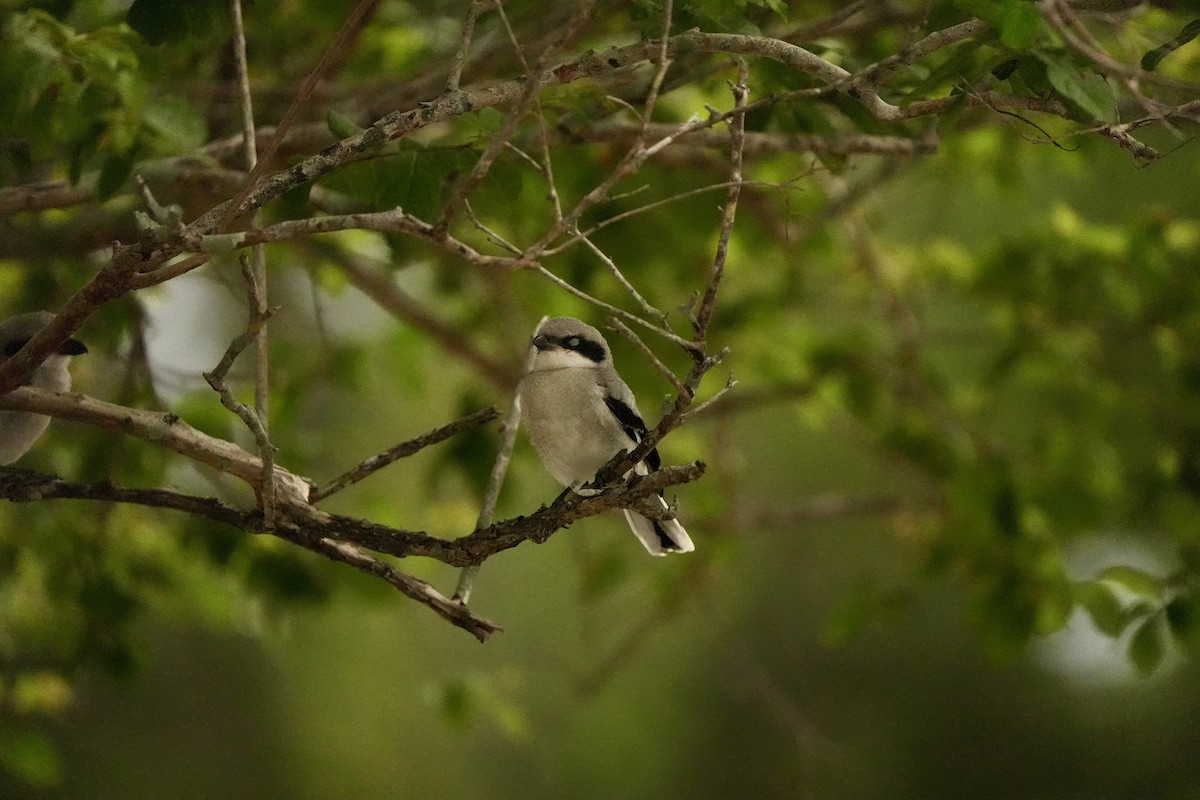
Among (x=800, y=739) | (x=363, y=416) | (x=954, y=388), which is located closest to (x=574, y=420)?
(x=800, y=739)

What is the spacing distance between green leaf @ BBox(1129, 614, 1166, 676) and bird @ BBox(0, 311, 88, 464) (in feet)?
11.7

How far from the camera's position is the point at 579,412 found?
337 centimetres

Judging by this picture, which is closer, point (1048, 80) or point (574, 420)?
point (1048, 80)

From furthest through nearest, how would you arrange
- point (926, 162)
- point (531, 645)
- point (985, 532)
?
point (531, 645), point (926, 162), point (985, 532)

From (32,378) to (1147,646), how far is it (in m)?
3.73

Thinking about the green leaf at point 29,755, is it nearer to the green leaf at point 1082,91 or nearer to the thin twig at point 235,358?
the thin twig at point 235,358

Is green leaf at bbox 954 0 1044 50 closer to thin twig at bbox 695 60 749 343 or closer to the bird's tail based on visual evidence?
thin twig at bbox 695 60 749 343

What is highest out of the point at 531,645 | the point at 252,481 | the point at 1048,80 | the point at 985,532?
the point at 1048,80

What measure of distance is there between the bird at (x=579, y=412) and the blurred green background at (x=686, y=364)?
444mm

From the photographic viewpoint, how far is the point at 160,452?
217 inches

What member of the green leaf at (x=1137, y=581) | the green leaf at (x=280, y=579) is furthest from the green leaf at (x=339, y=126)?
the green leaf at (x=1137, y=581)

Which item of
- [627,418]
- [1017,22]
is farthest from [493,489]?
[1017,22]

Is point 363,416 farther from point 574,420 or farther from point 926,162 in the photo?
point 574,420

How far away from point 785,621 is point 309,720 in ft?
15.3
